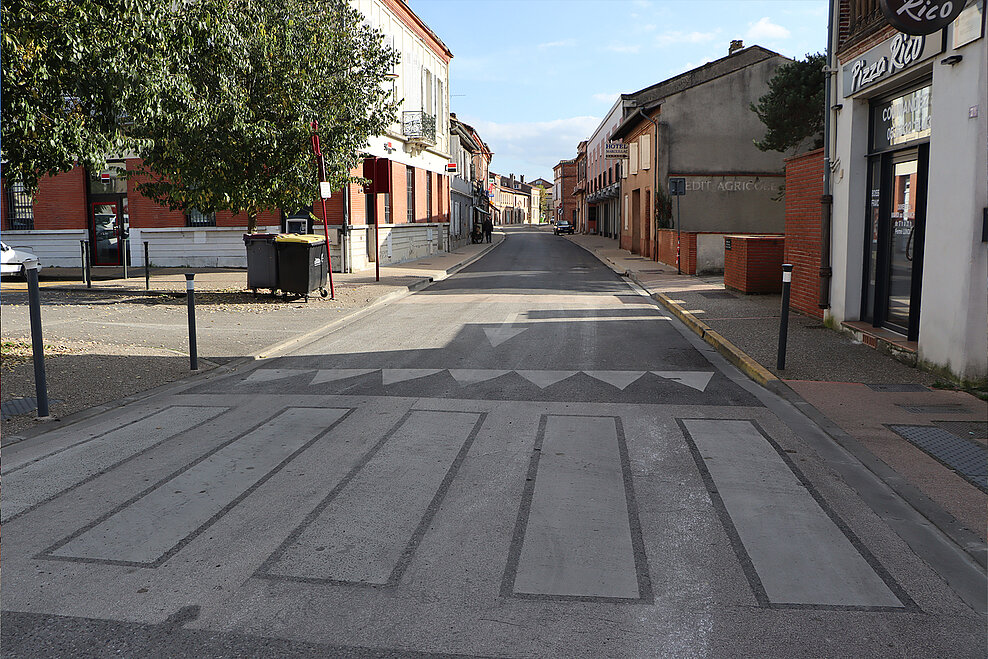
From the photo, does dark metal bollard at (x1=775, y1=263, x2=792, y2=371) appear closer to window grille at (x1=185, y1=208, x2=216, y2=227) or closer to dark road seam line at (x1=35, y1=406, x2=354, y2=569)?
dark road seam line at (x1=35, y1=406, x2=354, y2=569)

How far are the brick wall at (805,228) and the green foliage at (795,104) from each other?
1176 centimetres

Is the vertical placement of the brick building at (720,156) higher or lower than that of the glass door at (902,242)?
higher

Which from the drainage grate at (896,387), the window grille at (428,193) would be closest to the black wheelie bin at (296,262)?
the drainage grate at (896,387)

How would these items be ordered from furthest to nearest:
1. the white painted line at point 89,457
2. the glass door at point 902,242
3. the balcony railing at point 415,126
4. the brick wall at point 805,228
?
1. the balcony railing at point 415,126
2. the brick wall at point 805,228
3. the glass door at point 902,242
4. the white painted line at point 89,457

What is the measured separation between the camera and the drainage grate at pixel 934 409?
22.4 feet

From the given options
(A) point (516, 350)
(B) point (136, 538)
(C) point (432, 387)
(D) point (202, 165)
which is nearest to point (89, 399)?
(C) point (432, 387)

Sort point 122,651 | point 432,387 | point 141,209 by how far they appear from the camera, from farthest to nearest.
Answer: point 141,209 → point 432,387 → point 122,651

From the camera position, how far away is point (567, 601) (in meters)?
3.42

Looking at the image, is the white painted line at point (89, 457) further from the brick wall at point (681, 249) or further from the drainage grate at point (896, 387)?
the brick wall at point (681, 249)

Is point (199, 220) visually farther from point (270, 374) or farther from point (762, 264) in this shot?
point (270, 374)

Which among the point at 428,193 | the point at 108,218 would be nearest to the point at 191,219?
the point at 108,218

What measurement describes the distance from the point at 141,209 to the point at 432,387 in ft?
68.1

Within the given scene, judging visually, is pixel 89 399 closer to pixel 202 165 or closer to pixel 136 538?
pixel 136 538

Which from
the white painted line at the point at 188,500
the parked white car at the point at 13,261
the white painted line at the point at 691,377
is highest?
the parked white car at the point at 13,261
